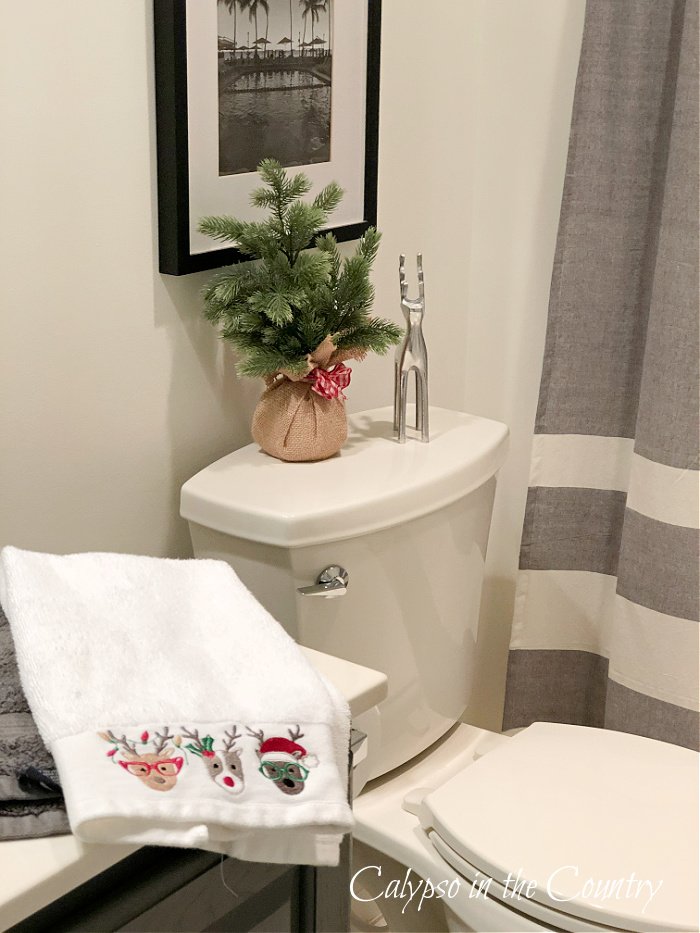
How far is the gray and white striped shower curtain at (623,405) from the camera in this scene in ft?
4.75

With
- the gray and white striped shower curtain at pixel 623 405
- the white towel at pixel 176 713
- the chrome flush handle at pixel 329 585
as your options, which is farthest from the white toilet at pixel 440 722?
the white towel at pixel 176 713

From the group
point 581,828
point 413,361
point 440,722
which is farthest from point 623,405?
point 581,828

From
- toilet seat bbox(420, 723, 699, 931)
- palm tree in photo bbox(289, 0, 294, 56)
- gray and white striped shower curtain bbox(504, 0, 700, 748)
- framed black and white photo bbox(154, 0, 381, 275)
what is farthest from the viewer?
gray and white striped shower curtain bbox(504, 0, 700, 748)

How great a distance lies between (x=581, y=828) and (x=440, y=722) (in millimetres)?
346

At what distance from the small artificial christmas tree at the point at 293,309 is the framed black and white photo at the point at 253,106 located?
0.12 feet

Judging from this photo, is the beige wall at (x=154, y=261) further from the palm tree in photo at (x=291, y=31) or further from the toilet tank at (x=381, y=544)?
the palm tree in photo at (x=291, y=31)

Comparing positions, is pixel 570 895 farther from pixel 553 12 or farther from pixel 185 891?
pixel 553 12

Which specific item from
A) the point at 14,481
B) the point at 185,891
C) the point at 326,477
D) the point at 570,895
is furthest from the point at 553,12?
the point at 185,891

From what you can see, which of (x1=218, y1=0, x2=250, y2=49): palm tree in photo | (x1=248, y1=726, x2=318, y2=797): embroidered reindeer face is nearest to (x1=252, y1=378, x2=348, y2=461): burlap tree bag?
(x1=218, y1=0, x2=250, y2=49): palm tree in photo

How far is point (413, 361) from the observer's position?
1.34 m

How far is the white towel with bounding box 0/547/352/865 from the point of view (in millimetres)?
→ 586

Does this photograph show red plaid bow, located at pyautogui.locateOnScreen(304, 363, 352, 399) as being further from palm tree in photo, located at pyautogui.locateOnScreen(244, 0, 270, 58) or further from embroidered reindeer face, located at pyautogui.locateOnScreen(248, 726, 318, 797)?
embroidered reindeer face, located at pyautogui.locateOnScreen(248, 726, 318, 797)

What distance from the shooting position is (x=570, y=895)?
1040mm

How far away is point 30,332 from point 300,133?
0.47m
